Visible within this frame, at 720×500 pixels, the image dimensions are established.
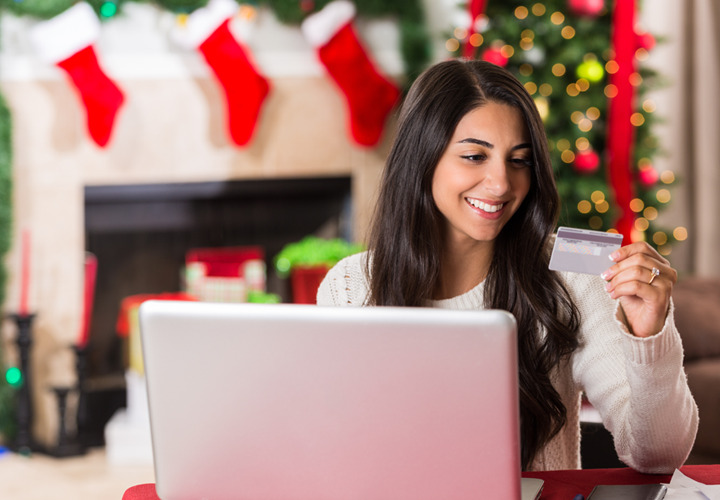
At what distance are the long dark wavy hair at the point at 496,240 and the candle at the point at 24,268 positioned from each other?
2232mm

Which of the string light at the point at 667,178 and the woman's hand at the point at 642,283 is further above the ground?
the string light at the point at 667,178

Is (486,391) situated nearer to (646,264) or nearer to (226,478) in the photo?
(226,478)

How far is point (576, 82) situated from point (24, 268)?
7.87 ft

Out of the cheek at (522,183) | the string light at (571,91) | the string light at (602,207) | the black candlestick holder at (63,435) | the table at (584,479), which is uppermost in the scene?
the string light at (571,91)

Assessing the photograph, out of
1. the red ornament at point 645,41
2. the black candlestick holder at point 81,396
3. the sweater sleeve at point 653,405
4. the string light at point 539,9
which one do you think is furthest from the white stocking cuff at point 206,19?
the sweater sleeve at point 653,405

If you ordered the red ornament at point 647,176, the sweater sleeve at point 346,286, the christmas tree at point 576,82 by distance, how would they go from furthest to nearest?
the red ornament at point 647,176 → the christmas tree at point 576,82 → the sweater sleeve at point 346,286

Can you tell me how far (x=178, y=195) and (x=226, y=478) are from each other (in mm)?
2782

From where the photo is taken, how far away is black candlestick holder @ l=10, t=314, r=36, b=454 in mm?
3230

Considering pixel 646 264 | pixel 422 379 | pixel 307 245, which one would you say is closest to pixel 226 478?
pixel 422 379

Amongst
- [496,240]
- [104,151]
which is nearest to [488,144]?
[496,240]

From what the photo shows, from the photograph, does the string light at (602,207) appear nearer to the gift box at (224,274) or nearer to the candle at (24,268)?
the gift box at (224,274)

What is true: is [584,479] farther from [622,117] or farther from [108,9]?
[108,9]

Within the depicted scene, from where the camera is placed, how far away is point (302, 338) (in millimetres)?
820

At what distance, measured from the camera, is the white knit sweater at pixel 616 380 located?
1128 millimetres
